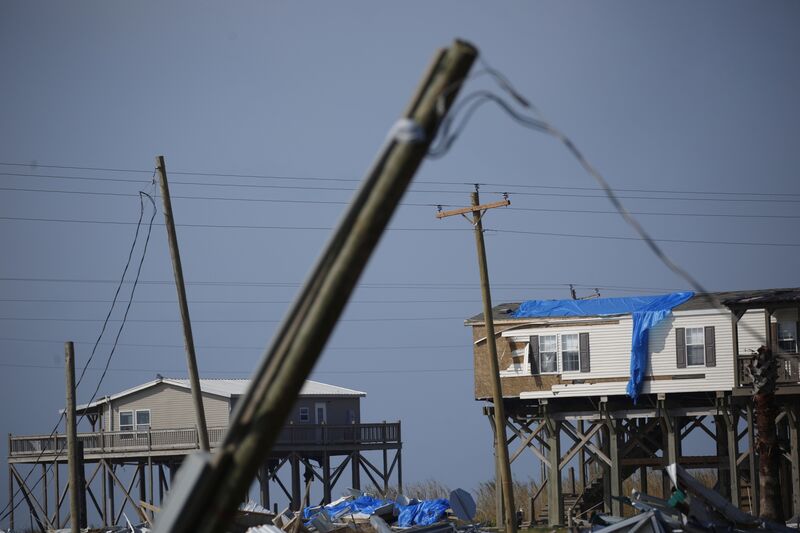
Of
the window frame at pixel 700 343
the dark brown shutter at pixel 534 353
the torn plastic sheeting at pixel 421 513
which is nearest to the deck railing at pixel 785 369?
the window frame at pixel 700 343

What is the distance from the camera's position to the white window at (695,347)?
3619 cm

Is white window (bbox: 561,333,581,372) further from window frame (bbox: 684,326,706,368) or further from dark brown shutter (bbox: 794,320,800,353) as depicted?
dark brown shutter (bbox: 794,320,800,353)

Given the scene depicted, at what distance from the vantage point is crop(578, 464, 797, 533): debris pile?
55.0ft

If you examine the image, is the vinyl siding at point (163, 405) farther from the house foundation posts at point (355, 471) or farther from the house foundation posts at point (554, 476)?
the house foundation posts at point (554, 476)

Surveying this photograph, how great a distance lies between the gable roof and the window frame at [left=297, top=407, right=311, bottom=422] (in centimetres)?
83

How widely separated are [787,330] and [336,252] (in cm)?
3223

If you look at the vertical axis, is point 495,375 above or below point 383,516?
Answer: above

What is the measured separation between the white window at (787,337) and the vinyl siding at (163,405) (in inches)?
1085

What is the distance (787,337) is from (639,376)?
5.25 meters

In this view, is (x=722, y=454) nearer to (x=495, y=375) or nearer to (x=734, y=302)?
(x=734, y=302)

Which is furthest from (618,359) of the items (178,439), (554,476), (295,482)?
(178,439)

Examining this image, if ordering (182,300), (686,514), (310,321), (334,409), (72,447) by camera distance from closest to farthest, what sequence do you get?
(310,321) → (686,514) → (182,300) → (72,447) → (334,409)

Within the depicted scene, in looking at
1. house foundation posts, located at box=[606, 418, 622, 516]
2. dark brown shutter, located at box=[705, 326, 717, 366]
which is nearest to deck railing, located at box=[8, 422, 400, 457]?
house foundation posts, located at box=[606, 418, 622, 516]

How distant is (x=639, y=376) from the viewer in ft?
120
